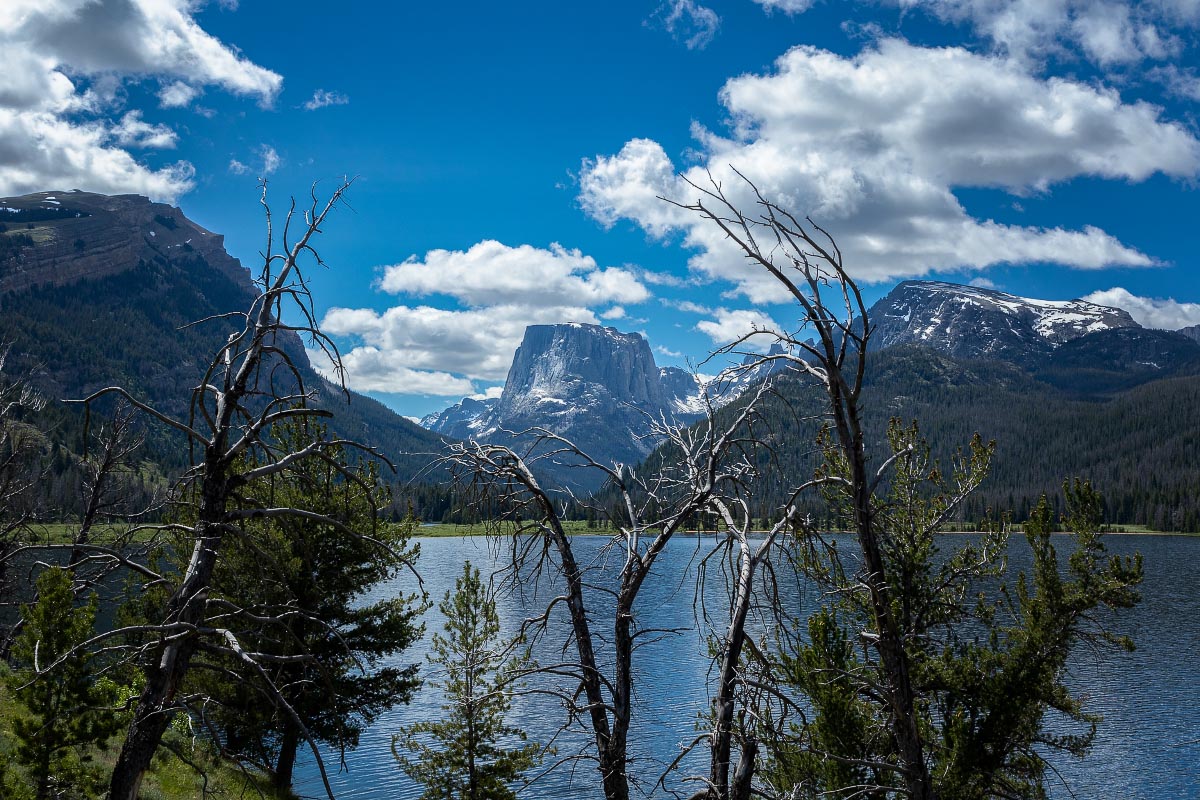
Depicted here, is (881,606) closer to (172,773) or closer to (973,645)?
(973,645)

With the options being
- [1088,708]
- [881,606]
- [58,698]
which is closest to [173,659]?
[881,606]

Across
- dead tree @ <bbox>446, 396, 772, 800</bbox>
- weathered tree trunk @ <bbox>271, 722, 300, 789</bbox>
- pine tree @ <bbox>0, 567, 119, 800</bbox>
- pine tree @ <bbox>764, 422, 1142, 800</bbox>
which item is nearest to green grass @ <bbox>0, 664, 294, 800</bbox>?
weathered tree trunk @ <bbox>271, 722, 300, 789</bbox>

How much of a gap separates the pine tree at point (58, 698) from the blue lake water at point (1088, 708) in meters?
8.98

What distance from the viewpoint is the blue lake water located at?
34438mm

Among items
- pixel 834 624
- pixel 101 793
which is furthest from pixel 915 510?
pixel 101 793

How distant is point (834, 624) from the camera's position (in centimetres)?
1947

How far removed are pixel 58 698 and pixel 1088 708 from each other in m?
46.6

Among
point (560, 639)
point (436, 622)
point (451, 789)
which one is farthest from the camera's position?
point (436, 622)

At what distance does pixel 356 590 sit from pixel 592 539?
150m

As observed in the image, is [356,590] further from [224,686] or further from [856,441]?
[856,441]

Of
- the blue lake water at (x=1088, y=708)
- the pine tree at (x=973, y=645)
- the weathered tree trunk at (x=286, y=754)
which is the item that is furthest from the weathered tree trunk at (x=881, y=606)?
the weathered tree trunk at (x=286, y=754)

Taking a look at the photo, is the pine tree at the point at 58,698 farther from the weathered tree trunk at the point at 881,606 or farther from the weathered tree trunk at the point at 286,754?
the weathered tree trunk at the point at 881,606

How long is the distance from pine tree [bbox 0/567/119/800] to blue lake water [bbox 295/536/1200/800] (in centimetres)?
898

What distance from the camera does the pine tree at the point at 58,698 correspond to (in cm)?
1370
